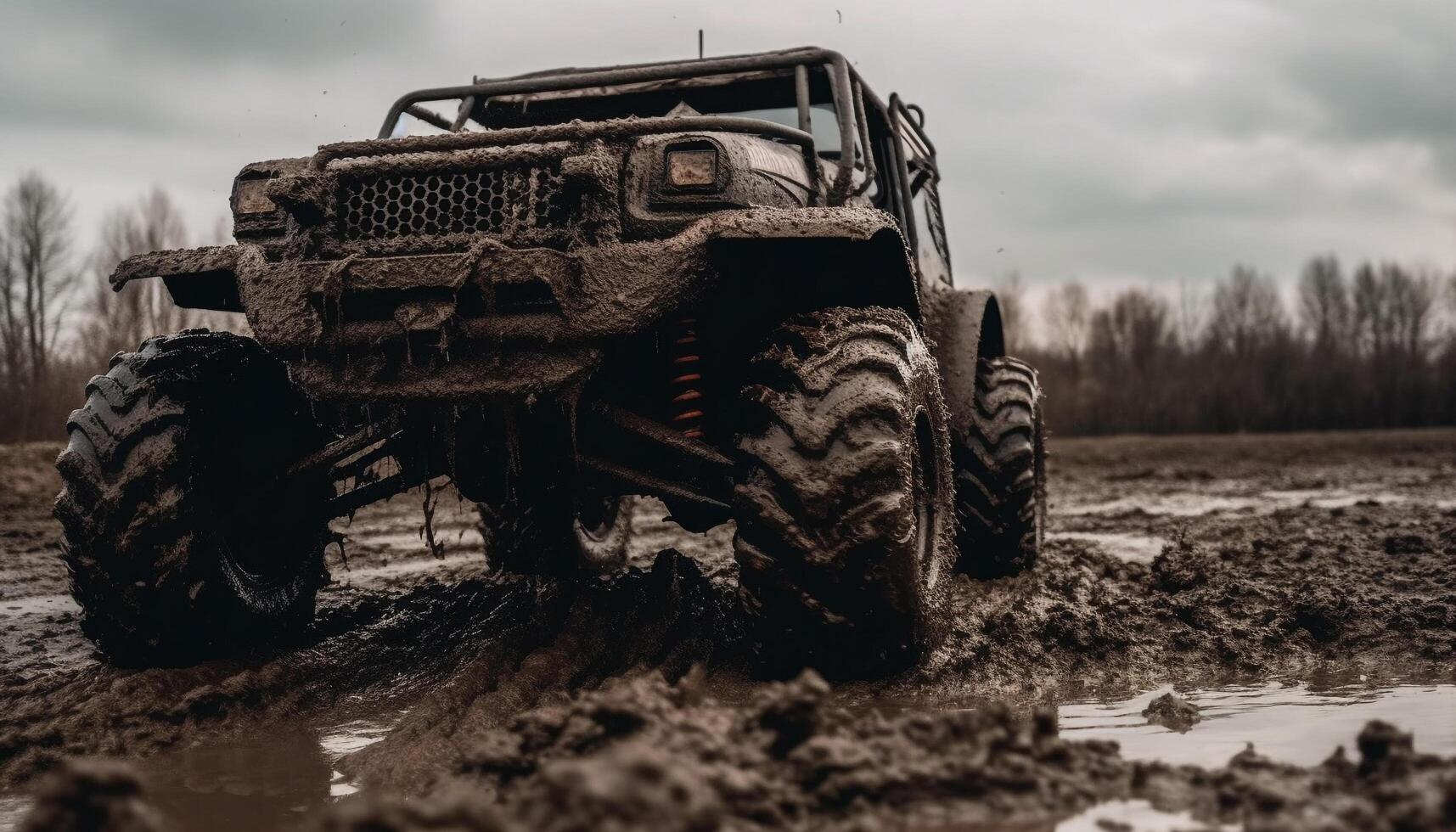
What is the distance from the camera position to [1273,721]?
3383 millimetres

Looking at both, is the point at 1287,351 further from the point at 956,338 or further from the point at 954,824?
the point at 954,824

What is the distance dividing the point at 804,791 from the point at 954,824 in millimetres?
A: 276

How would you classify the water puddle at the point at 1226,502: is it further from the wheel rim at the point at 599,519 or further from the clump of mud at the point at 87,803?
the clump of mud at the point at 87,803

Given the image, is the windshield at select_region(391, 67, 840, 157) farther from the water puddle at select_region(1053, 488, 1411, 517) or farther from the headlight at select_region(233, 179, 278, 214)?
the water puddle at select_region(1053, 488, 1411, 517)

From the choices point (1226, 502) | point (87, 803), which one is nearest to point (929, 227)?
point (87, 803)

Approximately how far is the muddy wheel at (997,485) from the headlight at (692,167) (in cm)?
230

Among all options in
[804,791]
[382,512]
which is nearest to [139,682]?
[804,791]

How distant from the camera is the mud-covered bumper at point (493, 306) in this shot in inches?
152

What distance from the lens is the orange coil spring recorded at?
4.26 metres

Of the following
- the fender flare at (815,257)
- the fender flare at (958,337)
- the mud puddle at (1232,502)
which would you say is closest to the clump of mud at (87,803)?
the fender flare at (815,257)

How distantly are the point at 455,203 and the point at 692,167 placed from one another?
2.49 feet

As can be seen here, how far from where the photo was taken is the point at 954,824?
7.86 ft

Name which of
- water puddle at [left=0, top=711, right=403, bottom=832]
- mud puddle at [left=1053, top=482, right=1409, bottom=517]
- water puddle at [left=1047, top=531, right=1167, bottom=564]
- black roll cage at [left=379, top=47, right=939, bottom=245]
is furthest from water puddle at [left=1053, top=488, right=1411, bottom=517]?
water puddle at [left=0, top=711, right=403, bottom=832]

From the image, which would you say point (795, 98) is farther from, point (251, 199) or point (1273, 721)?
point (1273, 721)
